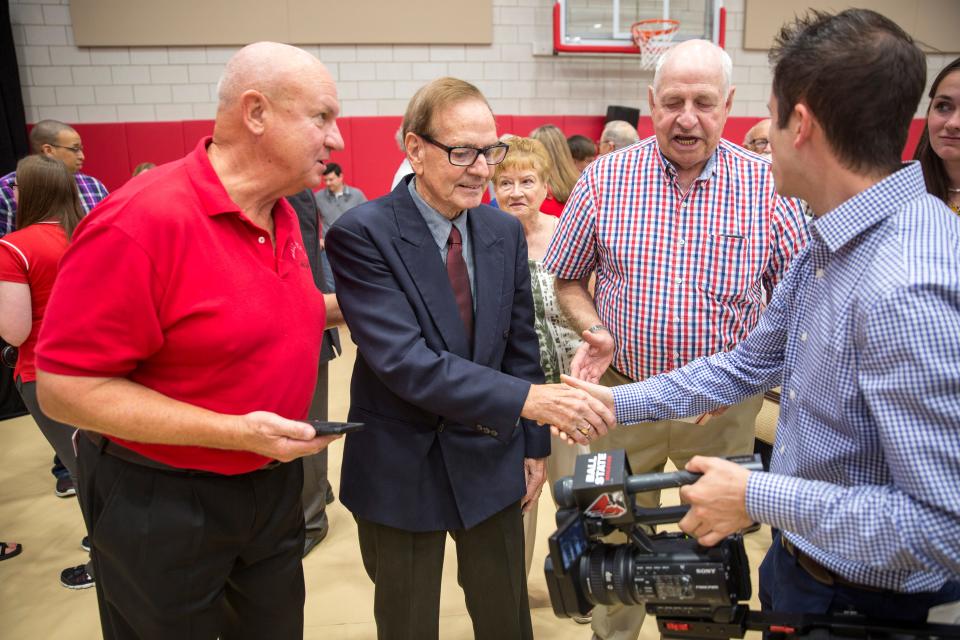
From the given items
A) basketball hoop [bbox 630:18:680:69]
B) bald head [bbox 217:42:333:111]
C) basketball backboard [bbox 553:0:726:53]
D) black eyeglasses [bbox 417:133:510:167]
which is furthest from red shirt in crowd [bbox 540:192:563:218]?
basketball hoop [bbox 630:18:680:69]

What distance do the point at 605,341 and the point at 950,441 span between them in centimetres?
117

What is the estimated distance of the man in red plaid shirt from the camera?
82.3 inches

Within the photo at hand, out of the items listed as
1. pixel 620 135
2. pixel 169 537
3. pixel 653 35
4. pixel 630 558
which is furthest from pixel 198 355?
pixel 653 35

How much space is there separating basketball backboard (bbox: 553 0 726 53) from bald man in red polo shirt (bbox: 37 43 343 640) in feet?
22.5

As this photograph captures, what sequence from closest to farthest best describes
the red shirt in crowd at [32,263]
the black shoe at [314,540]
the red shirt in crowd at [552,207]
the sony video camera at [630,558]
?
the sony video camera at [630,558] < the red shirt in crowd at [32,263] < the black shoe at [314,540] < the red shirt in crowd at [552,207]

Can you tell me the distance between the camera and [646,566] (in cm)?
121

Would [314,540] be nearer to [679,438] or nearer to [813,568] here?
[679,438]

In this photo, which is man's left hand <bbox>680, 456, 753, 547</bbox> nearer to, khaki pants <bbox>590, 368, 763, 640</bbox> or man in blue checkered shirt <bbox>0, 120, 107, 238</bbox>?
khaki pants <bbox>590, 368, 763, 640</bbox>

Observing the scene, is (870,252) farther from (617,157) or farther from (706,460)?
(617,157)

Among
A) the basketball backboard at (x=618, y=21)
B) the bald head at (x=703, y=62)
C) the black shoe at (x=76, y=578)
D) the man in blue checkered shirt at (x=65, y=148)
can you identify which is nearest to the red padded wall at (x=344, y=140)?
the basketball backboard at (x=618, y=21)

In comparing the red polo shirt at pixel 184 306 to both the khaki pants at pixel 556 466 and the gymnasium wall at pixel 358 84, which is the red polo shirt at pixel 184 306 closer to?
the khaki pants at pixel 556 466

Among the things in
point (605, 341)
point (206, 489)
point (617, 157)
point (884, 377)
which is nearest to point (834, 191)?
point (884, 377)

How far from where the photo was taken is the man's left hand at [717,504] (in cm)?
116

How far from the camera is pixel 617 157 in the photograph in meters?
2.28
